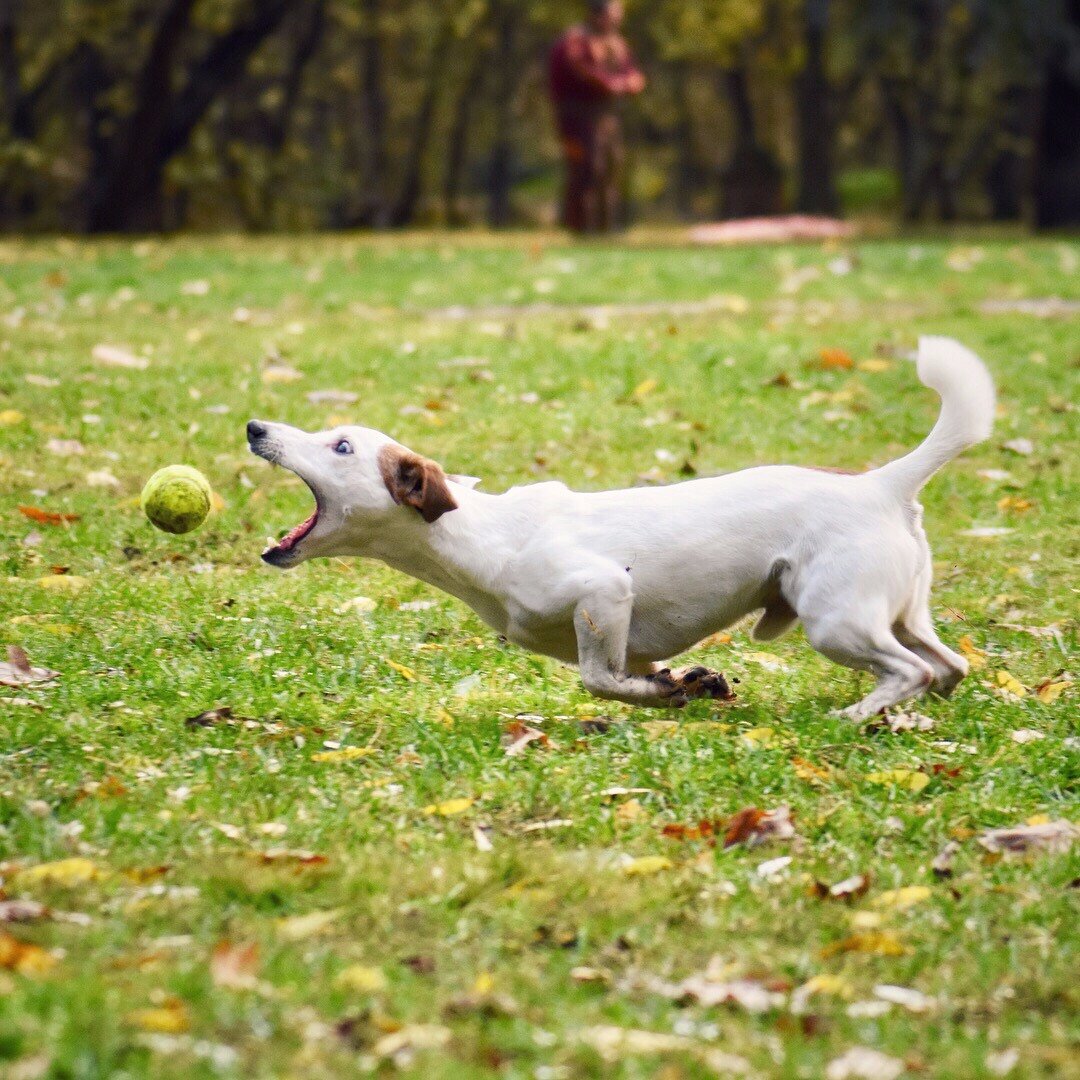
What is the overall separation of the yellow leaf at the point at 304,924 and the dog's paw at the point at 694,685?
62.8 inches

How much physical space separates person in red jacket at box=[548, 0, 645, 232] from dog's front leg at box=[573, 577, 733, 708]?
16203 millimetres

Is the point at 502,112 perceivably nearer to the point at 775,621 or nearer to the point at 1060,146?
the point at 1060,146

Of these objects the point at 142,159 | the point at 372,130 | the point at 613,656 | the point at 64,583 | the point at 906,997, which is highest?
the point at 372,130

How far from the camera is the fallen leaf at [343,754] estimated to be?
14.5ft

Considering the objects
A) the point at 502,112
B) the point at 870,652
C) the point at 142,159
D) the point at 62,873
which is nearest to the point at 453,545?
the point at 870,652

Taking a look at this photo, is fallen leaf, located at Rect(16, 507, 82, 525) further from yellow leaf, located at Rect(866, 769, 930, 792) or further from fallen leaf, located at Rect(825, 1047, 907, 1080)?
fallen leaf, located at Rect(825, 1047, 907, 1080)

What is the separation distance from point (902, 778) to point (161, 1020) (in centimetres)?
209

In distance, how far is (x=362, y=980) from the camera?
317 centimetres

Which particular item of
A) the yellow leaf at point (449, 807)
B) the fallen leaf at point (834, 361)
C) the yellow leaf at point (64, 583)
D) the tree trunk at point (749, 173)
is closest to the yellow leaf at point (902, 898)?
the yellow leaf at point (449, 807)

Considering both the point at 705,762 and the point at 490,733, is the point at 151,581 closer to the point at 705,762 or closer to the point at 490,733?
the point at 490,733

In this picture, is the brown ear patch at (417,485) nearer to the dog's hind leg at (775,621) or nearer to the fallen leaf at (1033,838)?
the dog's hind leg at (775,621)

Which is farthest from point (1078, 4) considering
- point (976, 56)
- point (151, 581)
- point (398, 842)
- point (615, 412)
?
point (398, 842)

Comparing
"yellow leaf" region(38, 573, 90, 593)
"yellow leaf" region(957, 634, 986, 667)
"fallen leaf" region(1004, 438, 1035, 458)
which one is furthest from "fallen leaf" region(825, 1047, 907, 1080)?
"fallen leaf" region(1004, 438, 1035, 458)

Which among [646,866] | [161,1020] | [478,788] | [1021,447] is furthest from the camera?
[1021,447]
